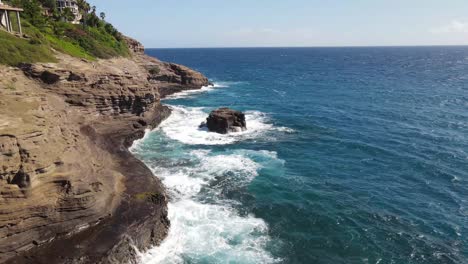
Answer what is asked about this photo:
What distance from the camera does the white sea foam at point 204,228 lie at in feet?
98.1

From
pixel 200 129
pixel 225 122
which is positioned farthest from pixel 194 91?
pixel 225 122

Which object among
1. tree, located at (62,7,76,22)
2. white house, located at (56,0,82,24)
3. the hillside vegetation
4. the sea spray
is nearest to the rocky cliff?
the sea spray

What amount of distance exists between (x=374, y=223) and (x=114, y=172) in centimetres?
2728

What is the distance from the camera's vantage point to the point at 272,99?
9756 cm

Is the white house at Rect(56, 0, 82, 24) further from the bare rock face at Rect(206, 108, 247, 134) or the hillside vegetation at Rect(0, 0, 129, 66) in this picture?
the bare rock face at Rect(206, 108, 247, 134)

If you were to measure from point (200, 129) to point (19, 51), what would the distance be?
3117 cm

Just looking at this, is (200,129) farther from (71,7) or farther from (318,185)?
(71,7)

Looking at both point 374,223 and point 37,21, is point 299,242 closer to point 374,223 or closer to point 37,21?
point 374,223

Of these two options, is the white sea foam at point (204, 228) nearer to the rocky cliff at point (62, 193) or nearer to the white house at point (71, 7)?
the rocky cliff at point (62, 193)

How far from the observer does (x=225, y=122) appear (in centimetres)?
6341

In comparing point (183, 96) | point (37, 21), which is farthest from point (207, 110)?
point (37, 21)

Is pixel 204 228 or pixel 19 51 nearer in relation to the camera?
pixel 204 228

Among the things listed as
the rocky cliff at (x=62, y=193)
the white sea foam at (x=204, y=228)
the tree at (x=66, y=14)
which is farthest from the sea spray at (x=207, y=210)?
the tree at (x=66, y=14)

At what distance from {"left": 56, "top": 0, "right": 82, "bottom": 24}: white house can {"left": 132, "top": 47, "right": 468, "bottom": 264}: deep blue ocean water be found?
179 ft
